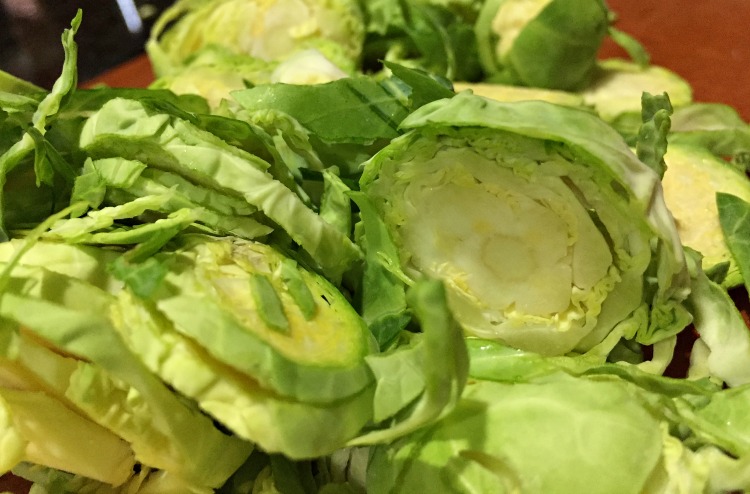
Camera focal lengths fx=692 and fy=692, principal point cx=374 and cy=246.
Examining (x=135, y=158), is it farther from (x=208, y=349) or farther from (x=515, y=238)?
(x=515, y=238)

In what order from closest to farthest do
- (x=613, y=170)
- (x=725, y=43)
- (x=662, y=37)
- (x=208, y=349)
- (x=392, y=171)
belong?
(x=208, y=349) < (x=613, y=170) < (x=392, y=171) < (x=725, y=43) < (x=662, y=37)

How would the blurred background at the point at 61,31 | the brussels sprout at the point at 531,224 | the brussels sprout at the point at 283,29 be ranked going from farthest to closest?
the blurred background at the point at 61,31 < the brussels sprout at the point at 283,29 < the brussels sprout at the point at 531,224

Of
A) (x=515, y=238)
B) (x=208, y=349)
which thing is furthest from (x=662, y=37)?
(x=208, y=349)

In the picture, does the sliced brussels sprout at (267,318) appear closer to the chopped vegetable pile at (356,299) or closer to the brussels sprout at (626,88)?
the chopped vegetable pile at (356,299)

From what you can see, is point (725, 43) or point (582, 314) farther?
point (725, 43)

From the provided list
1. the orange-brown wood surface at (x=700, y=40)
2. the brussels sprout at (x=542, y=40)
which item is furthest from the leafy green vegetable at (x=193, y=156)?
the orange-brown wood surface at (x=700, y=40)

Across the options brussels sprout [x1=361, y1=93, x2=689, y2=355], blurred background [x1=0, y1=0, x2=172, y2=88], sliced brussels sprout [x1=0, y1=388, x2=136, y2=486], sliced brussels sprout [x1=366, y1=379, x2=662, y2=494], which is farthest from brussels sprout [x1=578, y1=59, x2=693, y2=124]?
blurred background [x1=0, y1=0, x2=172, y2=88]
